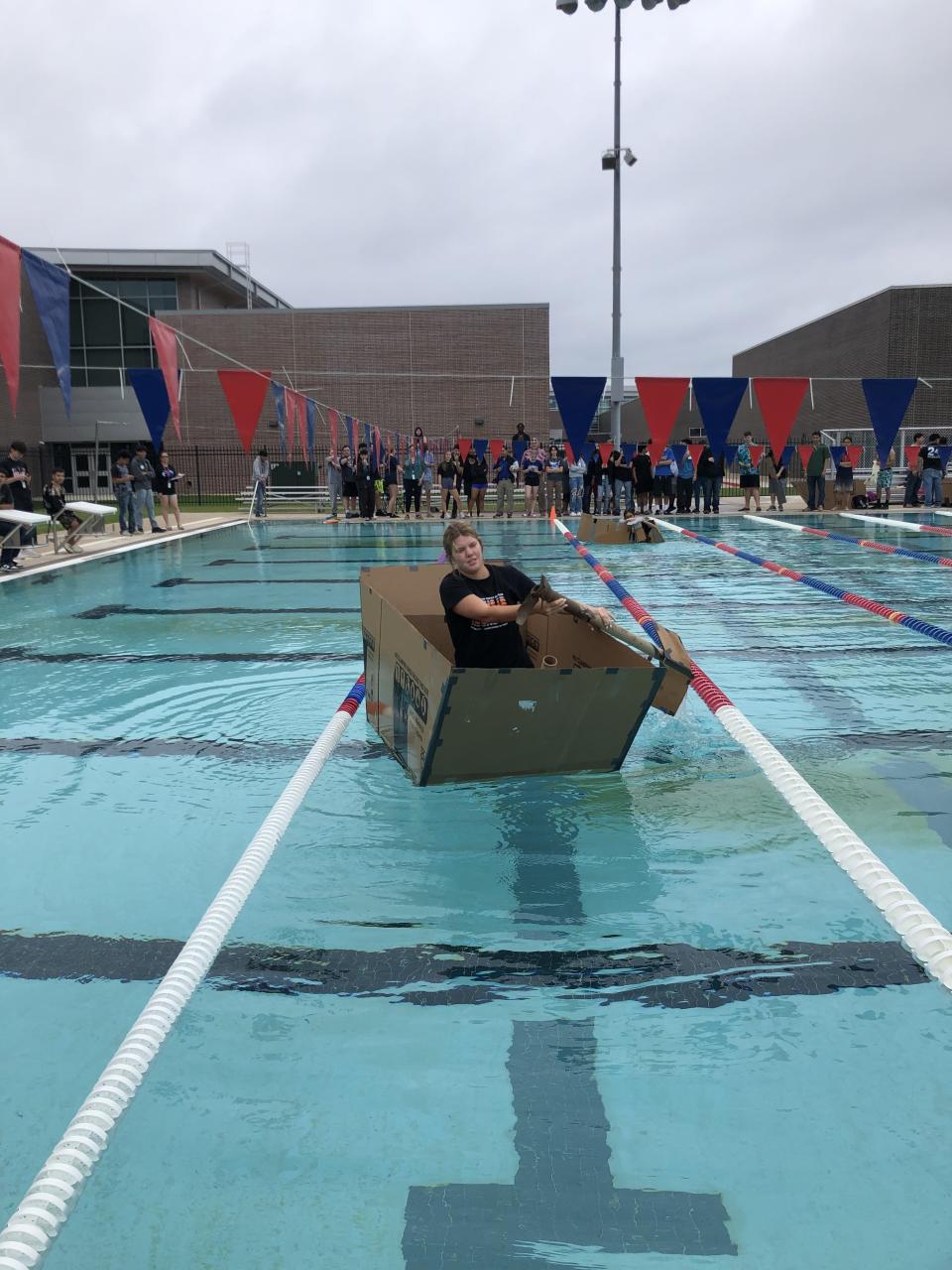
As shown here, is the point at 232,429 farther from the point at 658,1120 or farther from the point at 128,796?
the point at 658,1120

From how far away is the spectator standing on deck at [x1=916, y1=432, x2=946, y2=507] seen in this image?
74.8 feet

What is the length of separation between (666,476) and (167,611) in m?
16.5

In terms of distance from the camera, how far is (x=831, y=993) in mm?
2789

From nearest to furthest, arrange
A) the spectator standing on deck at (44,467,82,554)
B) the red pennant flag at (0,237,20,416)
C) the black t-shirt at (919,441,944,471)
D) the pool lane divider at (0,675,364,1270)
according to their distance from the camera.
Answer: the pool lane divider at (0,675,364,1270) → the red pennant flag at (0,237,20,416) → the spectator standing on deck at (44,467,82,554) → the black t-shirt at (919,441,944,471)

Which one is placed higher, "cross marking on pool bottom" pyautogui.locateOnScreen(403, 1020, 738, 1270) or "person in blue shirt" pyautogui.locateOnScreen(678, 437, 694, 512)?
"person in blue shirt" pyautogui.locateOnScreen(678, 437, 694, 512)

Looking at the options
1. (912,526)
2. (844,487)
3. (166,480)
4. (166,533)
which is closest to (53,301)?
(912,526)

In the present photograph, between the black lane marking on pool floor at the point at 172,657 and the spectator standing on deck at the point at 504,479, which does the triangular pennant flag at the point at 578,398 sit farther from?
the black lane marking on pool floor at the point at 172,657

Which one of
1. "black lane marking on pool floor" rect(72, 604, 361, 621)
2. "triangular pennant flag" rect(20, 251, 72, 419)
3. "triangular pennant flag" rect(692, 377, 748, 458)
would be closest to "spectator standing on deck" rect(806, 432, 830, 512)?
"triangular pennant flag" rect(692, 377, 748, 458)

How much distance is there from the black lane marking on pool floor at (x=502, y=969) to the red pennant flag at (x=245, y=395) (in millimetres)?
14614

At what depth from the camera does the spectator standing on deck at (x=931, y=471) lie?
2281cm

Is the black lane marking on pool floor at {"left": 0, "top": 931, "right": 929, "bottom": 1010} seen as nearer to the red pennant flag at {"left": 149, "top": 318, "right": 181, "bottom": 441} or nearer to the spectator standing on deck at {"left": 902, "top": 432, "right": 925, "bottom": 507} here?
the red pennant flag at {"left": 149, "top": 318, "right": 181, "bottom": 441}

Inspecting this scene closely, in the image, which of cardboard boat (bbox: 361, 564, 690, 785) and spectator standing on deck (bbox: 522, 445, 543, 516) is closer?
cardboard boat (bbox: 361, 564, 690, 785)

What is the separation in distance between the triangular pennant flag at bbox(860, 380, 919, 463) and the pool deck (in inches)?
107

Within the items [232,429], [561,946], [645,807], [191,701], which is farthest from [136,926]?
[232,429]
